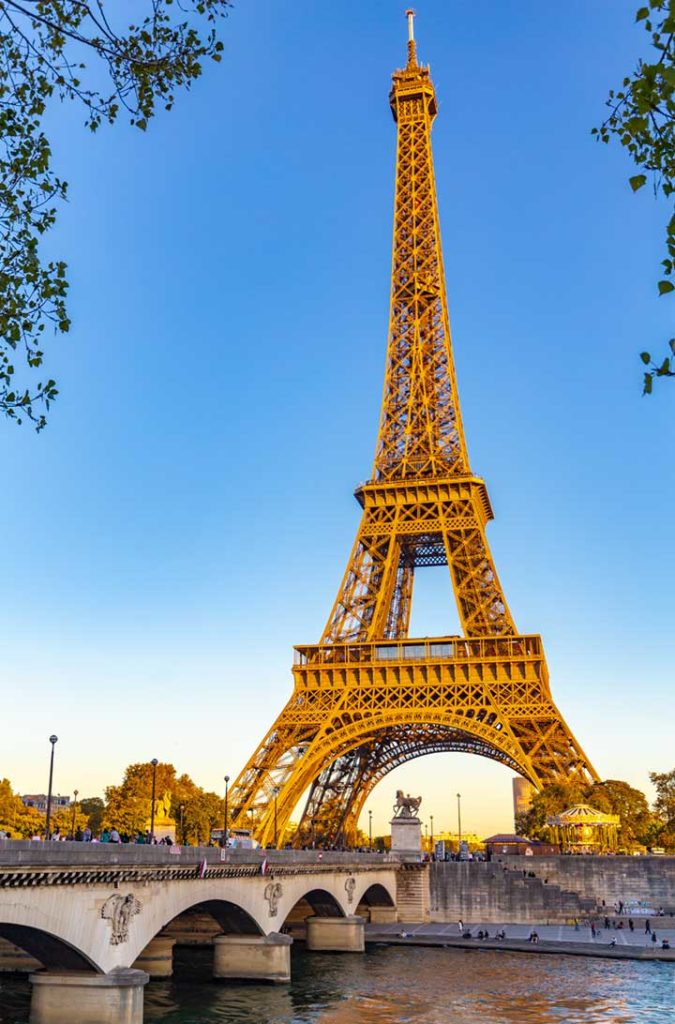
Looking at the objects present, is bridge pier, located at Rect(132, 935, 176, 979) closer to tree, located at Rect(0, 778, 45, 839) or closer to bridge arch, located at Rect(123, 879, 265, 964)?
bridge arch, located at Rect(123, 879, 265, 964)

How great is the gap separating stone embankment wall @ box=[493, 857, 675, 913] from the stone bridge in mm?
22588

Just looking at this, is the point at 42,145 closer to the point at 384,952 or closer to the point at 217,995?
the point at 217,995

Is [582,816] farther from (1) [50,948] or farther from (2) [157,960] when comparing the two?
(1) [50,948]

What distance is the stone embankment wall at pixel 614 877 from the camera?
6150 centimetres

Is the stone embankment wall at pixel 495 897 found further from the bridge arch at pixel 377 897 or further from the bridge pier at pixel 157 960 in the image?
the bridge pier at pixel 157 960

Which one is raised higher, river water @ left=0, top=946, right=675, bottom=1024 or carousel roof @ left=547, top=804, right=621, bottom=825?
carousel roof @ left=547, top=804, right=621, bottom=825

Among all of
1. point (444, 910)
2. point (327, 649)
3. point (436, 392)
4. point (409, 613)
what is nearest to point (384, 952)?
point (444, 910)

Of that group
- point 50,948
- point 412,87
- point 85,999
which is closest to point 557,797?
point 85,999

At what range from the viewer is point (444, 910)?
63.2m

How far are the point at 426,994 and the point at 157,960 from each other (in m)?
12.3

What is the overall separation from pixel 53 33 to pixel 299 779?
2289 inches

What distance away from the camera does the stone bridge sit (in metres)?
24.0

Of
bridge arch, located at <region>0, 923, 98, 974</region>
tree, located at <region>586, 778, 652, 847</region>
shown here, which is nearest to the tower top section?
tree, located at <region>586, 778, 652, 847</region>

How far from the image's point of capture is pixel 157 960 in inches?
1670
